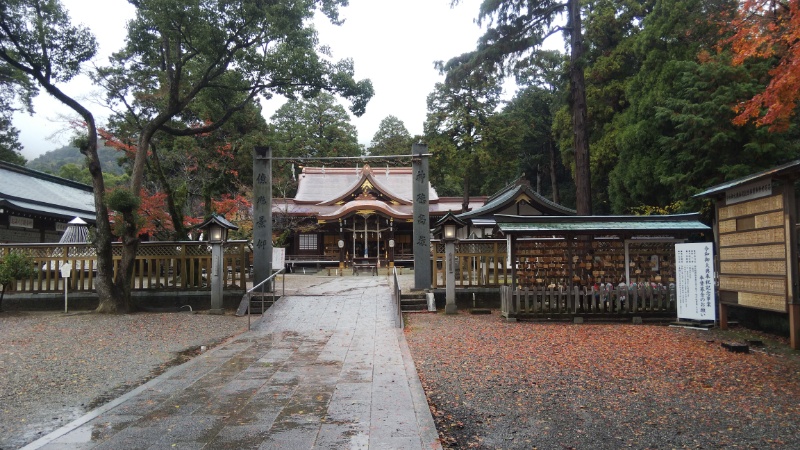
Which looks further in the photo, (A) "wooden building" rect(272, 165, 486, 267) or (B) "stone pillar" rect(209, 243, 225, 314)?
(A) "wooden building" rect(272, 165, 486, 267)

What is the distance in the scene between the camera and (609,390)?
571 cm

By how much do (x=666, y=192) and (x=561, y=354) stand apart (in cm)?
1550

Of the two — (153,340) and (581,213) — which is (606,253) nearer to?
(581,213)

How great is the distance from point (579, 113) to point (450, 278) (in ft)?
21.9

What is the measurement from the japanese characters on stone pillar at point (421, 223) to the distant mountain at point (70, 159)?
4912 cm

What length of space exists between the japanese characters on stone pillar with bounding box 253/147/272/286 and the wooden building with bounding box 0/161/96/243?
912cm

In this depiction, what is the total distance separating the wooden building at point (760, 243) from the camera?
7875 millimetres

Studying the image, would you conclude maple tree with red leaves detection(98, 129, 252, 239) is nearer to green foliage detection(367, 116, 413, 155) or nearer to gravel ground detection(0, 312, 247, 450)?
gravel ground detection(0, 312, 247, 450)

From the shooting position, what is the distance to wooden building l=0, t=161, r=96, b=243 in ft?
57.7

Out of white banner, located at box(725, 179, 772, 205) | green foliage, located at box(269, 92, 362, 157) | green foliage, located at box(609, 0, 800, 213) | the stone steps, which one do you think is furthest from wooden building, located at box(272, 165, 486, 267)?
white banner, located at box(725, 179, 772, 205)

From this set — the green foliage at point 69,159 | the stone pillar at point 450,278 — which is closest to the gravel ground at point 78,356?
the stone pillar at point 450,278

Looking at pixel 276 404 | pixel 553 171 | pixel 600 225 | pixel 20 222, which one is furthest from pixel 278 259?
pixel 553 171

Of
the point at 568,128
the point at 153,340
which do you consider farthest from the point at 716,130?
the point at 153,340

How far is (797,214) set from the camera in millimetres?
7965
